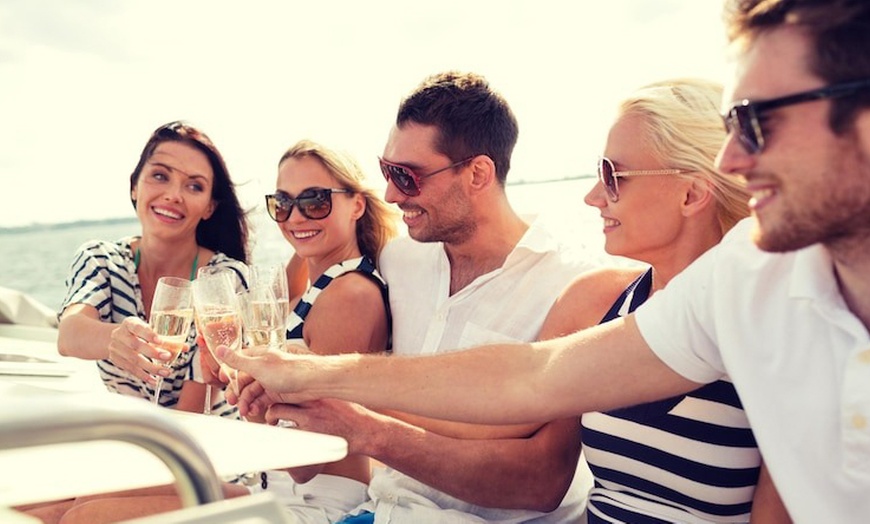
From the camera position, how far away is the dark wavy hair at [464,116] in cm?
332

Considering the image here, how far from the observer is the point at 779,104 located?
1.51 meters

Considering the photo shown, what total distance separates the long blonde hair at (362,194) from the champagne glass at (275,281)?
84cm

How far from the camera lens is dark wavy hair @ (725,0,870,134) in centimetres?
143

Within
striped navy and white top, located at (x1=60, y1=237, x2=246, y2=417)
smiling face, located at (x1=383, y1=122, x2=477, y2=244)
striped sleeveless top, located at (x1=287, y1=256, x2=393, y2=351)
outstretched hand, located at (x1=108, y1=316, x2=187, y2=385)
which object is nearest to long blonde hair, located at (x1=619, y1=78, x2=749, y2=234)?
smiling face, located at (x1=383, y1=122, x2=477, y2=244)

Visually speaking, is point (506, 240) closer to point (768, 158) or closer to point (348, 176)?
point (348, 176)

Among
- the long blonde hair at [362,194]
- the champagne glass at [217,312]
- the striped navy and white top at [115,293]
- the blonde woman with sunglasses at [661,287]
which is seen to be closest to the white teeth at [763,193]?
the blonde woman with sunglasses at [661,287]

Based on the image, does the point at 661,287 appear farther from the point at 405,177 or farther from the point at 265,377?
the point at 405,177

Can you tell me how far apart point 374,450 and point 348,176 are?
4.46 ft

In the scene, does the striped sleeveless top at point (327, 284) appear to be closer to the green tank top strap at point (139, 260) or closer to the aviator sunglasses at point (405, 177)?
the aviator sunglasses at point (405, 177)

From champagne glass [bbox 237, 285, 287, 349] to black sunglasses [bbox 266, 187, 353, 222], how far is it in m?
1.02

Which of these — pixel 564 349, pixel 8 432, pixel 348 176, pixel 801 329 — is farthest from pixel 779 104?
pixel 348 176

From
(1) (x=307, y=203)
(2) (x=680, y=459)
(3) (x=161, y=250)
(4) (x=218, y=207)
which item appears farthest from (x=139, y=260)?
(2) (x=680, y=459)

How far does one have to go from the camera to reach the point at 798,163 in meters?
1.49

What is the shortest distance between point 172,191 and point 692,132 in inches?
92.4
